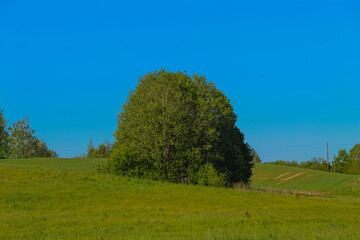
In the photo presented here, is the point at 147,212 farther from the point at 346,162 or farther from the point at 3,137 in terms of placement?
the point at 346,162

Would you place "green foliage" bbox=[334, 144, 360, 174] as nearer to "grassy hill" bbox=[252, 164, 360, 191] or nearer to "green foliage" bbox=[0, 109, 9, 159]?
"grassy hill" bbox=[252, 164, 360, 191]

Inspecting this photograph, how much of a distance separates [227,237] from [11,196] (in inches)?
839

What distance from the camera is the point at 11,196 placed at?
2630 centimetres

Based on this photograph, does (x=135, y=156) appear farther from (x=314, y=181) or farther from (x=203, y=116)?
(x=314, y=181)

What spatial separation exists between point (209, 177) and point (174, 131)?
658 cm

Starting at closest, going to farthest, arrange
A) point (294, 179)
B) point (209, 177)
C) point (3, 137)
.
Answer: point (209, 177), point (294, 179), point (3, 137)

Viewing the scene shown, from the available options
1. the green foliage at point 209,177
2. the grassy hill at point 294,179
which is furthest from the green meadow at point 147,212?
the grassy hill at point 294,179

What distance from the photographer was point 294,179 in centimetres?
Answer: 8344

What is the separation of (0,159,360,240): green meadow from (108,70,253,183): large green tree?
18.1ft

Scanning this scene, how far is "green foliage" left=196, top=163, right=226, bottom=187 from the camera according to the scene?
40.3 meters

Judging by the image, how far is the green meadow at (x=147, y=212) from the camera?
14.0 meters

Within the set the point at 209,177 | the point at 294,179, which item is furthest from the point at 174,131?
the point at 294,179

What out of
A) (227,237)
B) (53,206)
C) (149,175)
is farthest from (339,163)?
(227,237)

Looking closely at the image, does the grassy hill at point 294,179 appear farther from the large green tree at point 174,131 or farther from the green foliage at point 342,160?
the green foliage at point 342,160
